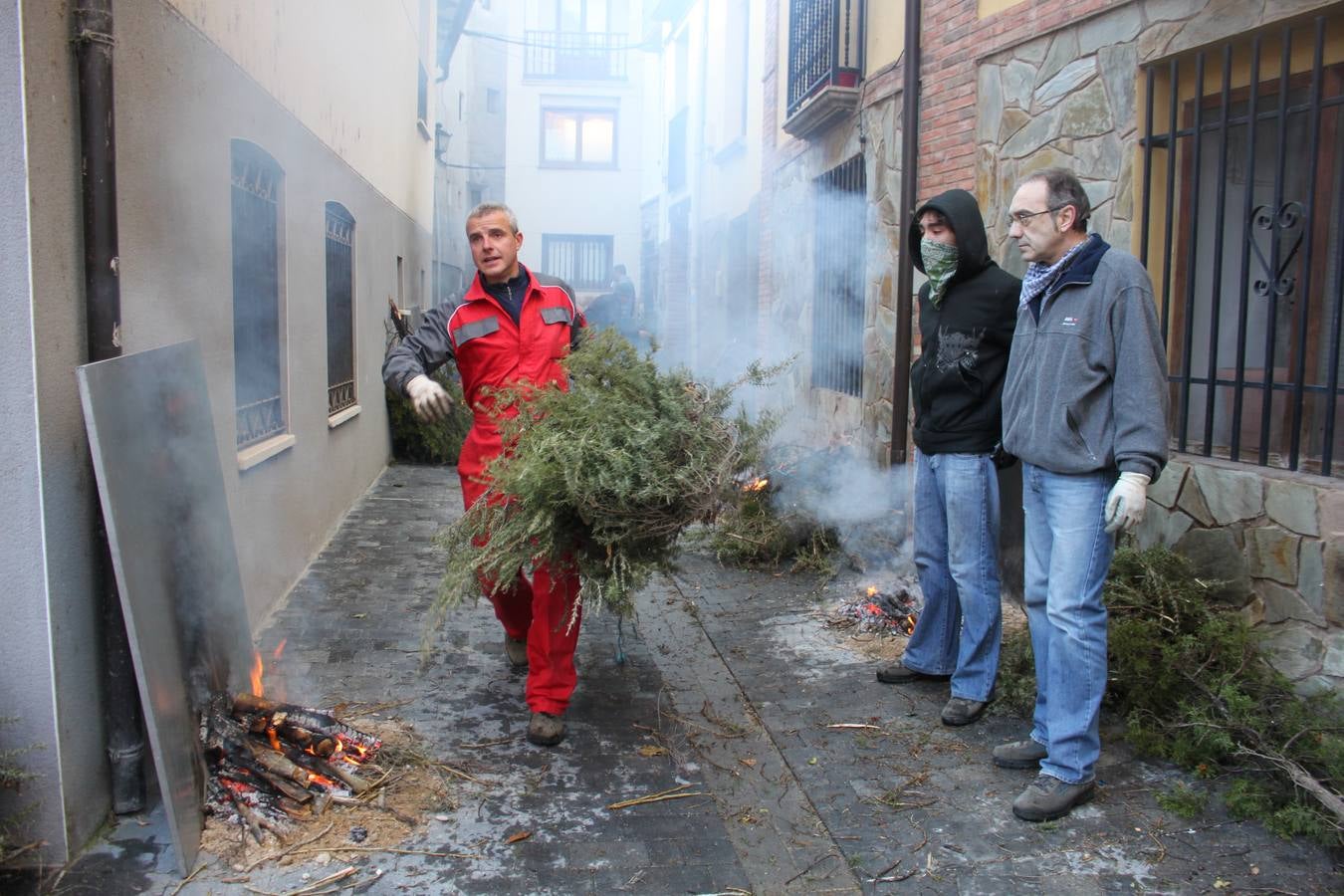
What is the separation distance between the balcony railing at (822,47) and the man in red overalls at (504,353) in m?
4.20

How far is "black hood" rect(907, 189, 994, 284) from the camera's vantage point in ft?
12.5

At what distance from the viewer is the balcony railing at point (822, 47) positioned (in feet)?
24.1

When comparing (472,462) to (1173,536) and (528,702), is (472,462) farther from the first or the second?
(1173,536)

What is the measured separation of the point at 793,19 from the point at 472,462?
6230 mm

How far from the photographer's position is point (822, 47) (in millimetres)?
7805

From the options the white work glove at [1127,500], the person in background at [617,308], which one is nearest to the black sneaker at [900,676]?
the white work glove at [1127,500]

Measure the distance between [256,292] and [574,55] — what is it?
18.8m

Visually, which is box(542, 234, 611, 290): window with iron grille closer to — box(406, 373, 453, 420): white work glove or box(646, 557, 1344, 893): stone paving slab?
box(646, 557, 1344, 893): stone paving slab

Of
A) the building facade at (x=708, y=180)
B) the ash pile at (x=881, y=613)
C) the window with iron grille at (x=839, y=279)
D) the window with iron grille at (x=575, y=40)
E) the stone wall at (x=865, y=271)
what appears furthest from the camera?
the window with iron grille at (x=575, y=40)

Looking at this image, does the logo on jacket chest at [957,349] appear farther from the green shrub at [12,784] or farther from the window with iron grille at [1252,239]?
the green shrub at [12,784]

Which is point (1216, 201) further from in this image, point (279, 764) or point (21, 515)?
point (21, 515)

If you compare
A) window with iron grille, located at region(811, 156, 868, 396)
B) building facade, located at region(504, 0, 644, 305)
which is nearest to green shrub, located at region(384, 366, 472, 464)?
window with iron grille, located at region(811, 156, 868, 396)

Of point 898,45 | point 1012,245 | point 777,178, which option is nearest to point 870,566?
point 1012,245

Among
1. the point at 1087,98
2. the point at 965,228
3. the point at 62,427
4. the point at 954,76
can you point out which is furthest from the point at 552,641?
the point at 954,76
